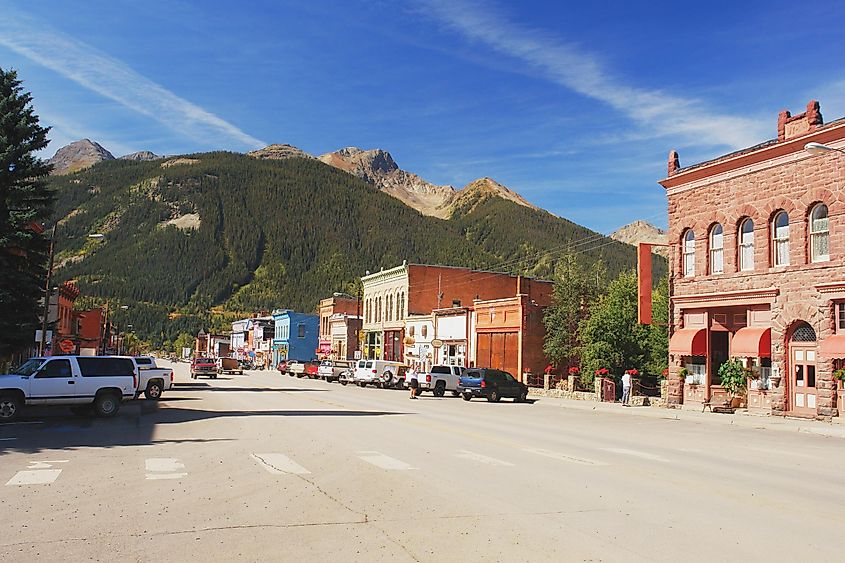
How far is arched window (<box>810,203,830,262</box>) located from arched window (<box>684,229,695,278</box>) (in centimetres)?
616

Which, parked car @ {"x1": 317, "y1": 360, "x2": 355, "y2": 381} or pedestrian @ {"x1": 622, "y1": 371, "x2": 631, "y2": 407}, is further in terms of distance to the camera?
parked car @ {"x1": 317, "y1": 360, "x2": 355, "y2": 381}

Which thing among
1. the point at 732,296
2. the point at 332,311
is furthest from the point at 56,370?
the point at 332,311

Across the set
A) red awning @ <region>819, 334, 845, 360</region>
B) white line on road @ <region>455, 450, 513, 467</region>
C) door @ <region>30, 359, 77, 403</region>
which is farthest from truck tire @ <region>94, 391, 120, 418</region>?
red awning @ <region>819, 334, 845, 360</region>

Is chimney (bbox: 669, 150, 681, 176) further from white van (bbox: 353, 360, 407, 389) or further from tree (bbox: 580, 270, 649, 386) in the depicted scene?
white van (bbox: 353, 360, 407, 389)

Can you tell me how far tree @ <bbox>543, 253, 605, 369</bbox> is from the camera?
168 feet

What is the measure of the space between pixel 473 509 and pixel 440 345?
53.5 metres

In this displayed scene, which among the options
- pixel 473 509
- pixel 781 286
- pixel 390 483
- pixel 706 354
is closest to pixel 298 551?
pixel 473 509

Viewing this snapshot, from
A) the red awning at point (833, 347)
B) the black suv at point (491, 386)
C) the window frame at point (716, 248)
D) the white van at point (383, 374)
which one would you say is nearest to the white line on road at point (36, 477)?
the red awning at point (833, 347)

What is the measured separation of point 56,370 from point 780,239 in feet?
87.6

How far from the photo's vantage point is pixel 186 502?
398 inches

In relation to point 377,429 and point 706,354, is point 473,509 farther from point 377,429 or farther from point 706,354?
point 706,354

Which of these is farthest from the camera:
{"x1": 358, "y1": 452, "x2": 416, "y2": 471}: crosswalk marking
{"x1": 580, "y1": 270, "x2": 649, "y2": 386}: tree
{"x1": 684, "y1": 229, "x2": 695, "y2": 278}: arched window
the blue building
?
the blue building

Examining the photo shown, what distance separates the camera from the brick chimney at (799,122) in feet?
99.3

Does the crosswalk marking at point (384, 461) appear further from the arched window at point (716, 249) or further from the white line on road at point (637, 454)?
the arched window at point (716, 249)
